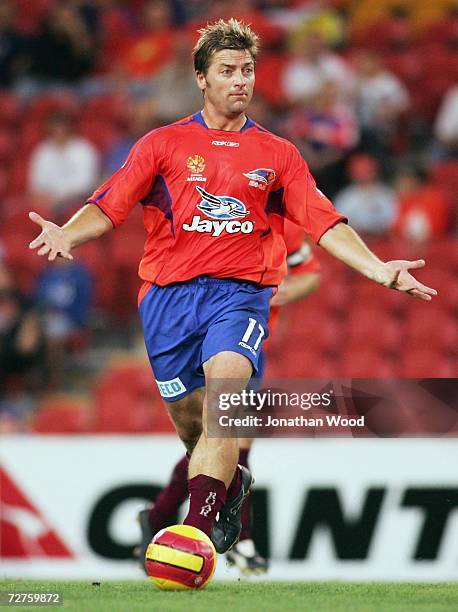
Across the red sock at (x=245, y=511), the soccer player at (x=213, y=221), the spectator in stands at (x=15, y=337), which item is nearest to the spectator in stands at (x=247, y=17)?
the spectator in stands at (x=15, y=337)

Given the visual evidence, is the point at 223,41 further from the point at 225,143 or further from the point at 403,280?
the point at 403,280

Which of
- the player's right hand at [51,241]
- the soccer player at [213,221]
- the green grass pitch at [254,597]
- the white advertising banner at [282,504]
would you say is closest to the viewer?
the green grass pitch at [254,597]

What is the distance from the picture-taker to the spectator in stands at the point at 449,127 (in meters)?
12.6

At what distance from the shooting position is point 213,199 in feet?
18.6

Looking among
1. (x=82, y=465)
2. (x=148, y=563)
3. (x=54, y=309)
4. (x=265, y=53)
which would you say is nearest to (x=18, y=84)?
(x=265, y=53)

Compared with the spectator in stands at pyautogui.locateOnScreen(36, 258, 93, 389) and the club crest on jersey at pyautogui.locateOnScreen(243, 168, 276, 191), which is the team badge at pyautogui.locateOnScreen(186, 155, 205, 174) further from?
the spectator in stands at pyautogui.locateOnScreen(36, 258, 93, 389)

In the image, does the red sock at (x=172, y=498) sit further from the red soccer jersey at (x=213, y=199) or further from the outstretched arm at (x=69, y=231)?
the outstretched arm at (x=69, y=231)

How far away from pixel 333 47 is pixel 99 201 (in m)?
8.90

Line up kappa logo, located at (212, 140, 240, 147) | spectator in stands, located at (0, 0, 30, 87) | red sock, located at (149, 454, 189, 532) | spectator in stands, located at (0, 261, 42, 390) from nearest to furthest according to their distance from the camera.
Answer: kappa logo, located at (212, 140, 240, 147) < red sock, located at (149, 454, 189, 532) < spectator in stands, located at (0, 261, 42, 390) < spectator in stands, located at (0, 0, 30, 87)

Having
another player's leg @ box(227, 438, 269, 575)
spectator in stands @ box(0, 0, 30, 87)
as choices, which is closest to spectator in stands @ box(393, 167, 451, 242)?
another player's leg @ box(227, 438, 269, 575)

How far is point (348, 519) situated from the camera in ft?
26.5

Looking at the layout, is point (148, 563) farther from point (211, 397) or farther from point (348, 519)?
point (348, 519)

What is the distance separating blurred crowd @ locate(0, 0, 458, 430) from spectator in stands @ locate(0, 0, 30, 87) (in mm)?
18

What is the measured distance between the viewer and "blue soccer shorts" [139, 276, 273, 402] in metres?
5.56
